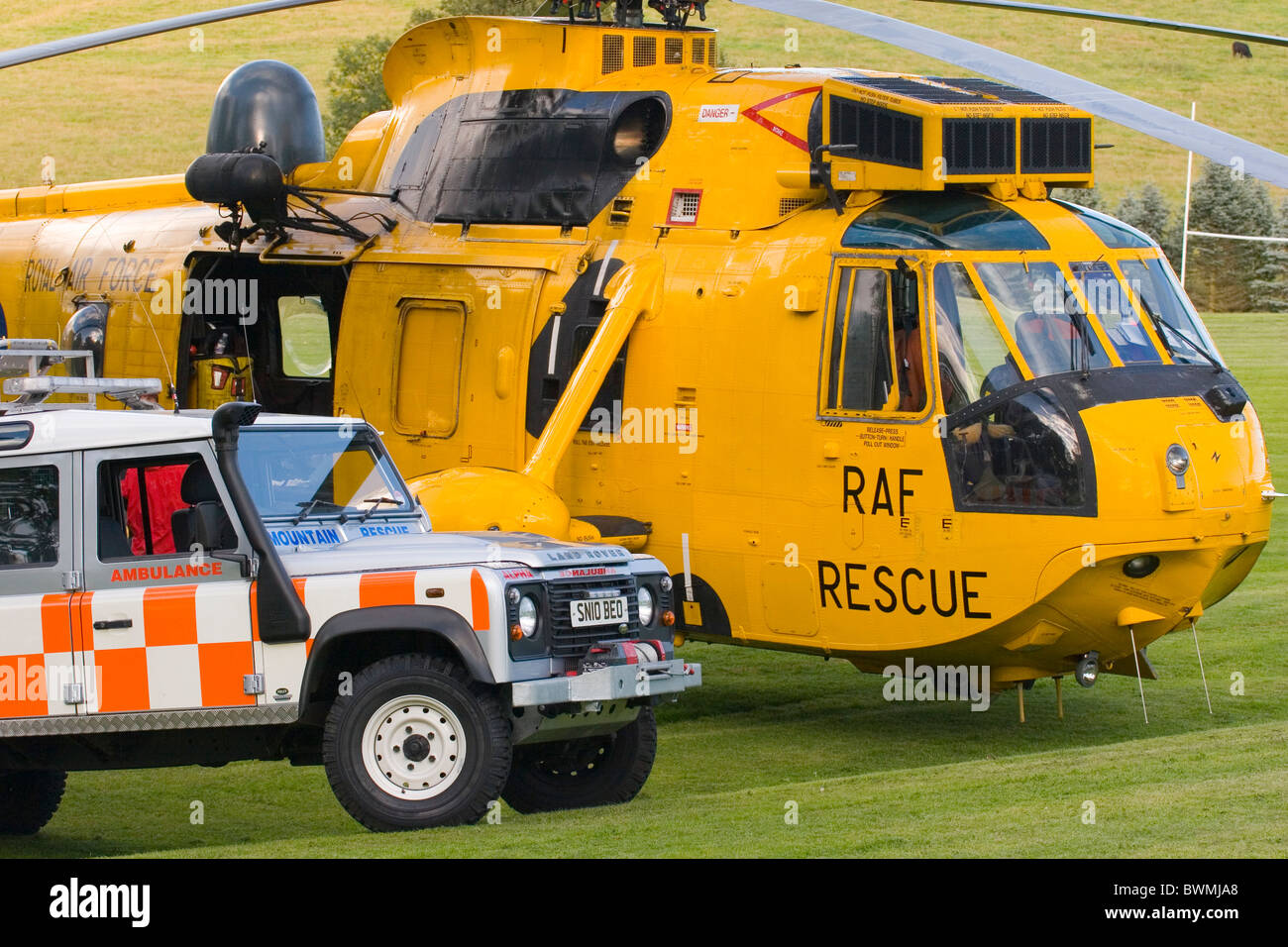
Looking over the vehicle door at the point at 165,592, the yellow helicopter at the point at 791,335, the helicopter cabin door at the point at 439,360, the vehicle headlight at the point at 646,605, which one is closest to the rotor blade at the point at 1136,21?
the yellow helicopter at the point at 791,335

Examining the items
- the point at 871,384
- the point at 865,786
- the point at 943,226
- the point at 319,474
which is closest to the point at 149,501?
→ the point at 319,474

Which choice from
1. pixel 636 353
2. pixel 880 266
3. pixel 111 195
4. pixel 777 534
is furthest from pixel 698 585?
pixel 111 195

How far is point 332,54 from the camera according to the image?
86062 mm

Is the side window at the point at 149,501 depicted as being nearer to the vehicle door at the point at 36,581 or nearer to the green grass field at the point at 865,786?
the vehicle door at the point at 36,581

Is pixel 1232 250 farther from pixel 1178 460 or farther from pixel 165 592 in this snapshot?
pixel 165 592

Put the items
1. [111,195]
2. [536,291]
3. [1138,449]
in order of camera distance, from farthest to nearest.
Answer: [111,195] < [536,291] < [1138,449]

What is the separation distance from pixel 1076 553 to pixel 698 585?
8.37 feet

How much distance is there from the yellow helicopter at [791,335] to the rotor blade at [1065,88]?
3cm

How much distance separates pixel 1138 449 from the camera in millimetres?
11359

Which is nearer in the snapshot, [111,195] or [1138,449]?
[1138,449]

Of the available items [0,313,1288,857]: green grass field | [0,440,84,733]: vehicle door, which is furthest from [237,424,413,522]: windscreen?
[0,313,1288,857]: green grass field

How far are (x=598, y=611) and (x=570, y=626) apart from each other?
22 cm

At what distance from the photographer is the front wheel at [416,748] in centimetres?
927
